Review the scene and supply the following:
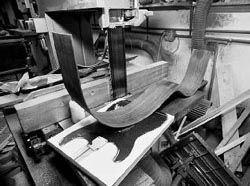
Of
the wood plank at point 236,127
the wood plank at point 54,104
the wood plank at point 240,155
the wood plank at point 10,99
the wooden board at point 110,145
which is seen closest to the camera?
the wooden board at point 110,145

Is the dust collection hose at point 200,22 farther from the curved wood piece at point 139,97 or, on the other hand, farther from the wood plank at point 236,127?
the wood plank at point 236,127

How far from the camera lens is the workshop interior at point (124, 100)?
27.5 inches

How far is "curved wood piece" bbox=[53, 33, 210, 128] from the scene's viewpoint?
63 cm

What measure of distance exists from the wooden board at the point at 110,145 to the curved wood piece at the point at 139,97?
0.19ft

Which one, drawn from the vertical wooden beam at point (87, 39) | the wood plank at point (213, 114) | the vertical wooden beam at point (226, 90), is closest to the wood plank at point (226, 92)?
the vertical wooden beam at point (226, 90)

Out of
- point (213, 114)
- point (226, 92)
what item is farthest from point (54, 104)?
point (226, 92)

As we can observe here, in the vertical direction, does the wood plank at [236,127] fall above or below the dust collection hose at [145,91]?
below

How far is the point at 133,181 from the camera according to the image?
0.71m

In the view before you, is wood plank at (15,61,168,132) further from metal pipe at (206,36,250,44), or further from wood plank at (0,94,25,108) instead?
metal pipe at (206,36,250,44)

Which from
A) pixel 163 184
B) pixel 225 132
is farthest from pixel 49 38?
pixel 225 132

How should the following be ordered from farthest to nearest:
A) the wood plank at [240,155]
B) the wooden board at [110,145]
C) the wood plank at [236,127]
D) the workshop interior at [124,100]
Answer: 1. the wood plank at [236,127]
2. the wood plank at [240,155]
3. the workshop interior at [124,100]
4. the wooden board at [110,145]

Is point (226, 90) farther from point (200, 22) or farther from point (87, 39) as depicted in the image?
point (87, 39)

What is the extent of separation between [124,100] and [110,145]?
1.25 feet

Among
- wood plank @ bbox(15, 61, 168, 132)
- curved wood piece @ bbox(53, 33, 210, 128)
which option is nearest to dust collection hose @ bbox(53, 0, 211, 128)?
curved wood piece @ bbox(53, 33, 210, 128)
